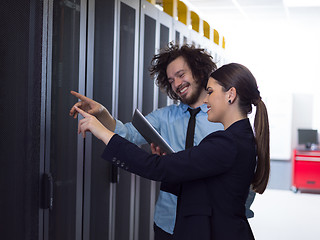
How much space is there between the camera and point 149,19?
3.18m

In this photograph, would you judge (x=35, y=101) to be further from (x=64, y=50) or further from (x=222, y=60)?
(x=222, y=60)

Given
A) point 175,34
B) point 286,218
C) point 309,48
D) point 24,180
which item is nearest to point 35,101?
point 24,180

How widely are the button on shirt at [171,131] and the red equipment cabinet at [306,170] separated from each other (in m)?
6.06

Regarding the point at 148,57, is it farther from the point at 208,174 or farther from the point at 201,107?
the point at 208,174

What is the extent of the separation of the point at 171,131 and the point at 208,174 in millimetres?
899

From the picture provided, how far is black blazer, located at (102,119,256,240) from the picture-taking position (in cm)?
146

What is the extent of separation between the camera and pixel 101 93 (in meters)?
2.63

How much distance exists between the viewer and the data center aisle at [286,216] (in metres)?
5.14

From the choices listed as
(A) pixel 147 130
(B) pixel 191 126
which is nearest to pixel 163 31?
(B) pixel 191 126

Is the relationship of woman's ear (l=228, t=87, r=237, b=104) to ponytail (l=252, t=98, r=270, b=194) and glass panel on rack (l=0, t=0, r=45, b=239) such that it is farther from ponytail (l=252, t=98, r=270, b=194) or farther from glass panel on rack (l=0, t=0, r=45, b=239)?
glass panel on rack (l=0, t=0, r=45, b=239)

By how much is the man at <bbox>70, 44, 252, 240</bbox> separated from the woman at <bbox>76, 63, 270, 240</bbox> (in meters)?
0.65

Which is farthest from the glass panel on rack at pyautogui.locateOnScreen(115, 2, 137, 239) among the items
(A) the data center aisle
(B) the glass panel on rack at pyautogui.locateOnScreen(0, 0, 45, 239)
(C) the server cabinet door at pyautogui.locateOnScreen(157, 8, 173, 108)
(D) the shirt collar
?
(A) the data center aisle

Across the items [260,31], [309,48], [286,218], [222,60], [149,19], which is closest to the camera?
[149,19]

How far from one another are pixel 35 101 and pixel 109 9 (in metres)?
0.91
